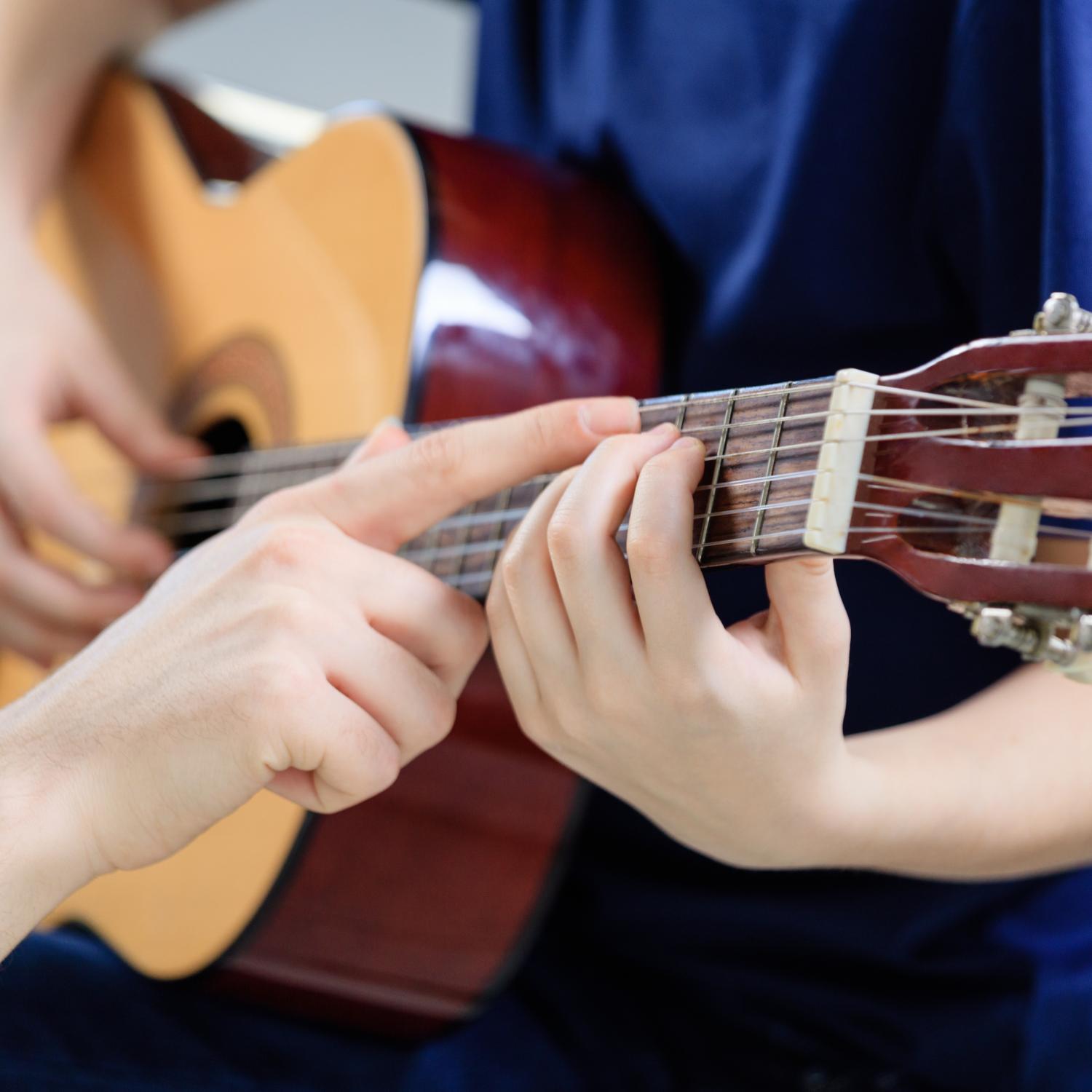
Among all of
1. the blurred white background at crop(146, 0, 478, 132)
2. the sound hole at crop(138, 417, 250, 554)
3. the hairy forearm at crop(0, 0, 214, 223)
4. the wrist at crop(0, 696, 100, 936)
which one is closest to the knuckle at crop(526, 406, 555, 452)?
the wrist at crop(0, 696, 100, 936)

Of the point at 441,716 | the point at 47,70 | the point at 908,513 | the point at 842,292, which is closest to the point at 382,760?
the point at 441,716

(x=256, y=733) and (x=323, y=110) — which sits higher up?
(x=256, y=733)

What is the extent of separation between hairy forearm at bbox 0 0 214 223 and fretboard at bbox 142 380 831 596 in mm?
663

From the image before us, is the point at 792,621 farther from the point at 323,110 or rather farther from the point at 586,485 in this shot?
the point at 323,110

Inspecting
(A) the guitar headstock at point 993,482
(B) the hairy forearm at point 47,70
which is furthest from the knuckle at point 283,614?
(B) the hairy forearm at point 47,70

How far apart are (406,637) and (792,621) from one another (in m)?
0.17

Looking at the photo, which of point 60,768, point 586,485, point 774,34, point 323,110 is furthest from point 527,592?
point 323,110

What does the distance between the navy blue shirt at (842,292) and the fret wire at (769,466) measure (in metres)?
0.05

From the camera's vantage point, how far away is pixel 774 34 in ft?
2.21

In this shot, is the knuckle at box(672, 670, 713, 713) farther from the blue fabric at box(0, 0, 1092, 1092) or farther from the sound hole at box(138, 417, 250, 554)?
the sound hole at box(138, 417, 250, 554)

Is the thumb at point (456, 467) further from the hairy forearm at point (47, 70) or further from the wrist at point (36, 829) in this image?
the hairy forearm at point (47, 70)

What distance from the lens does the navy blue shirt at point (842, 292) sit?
0.56 m

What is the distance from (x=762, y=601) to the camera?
1.68 ft

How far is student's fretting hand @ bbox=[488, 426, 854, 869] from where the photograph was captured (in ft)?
1.44
